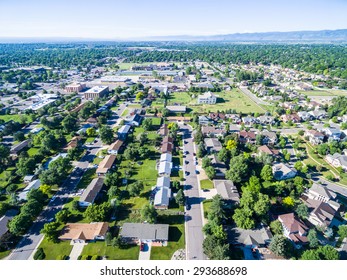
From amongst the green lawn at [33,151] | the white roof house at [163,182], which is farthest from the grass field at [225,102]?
the green lawn at [33,151]

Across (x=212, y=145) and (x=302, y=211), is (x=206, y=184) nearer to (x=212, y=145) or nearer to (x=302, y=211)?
(x=212, y=145)

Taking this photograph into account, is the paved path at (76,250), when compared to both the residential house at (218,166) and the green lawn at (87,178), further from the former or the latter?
the residential house at (218,166)

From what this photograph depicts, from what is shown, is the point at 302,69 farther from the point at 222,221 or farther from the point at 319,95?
the point at 222,221

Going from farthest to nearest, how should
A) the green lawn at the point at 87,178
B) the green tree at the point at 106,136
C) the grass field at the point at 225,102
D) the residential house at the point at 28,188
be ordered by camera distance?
1. the grass field at the point at 225,102
2. the green tree at the point at 106,136
3. the green lawn at the point at 87,178
4. the residential house at the point at 28,188

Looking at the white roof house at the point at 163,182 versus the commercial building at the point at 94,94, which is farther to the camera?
the commercial building at the point at 94,94

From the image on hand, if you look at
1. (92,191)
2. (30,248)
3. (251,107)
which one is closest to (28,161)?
(92,191)

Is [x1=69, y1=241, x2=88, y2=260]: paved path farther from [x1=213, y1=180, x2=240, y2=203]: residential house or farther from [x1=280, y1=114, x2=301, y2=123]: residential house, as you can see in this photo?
[x1=280, y1=114, x2=301, y2=123]: residential house

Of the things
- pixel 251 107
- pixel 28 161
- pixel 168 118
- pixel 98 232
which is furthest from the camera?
pixel 251 107

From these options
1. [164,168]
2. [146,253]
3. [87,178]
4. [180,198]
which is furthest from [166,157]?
[146,253]
